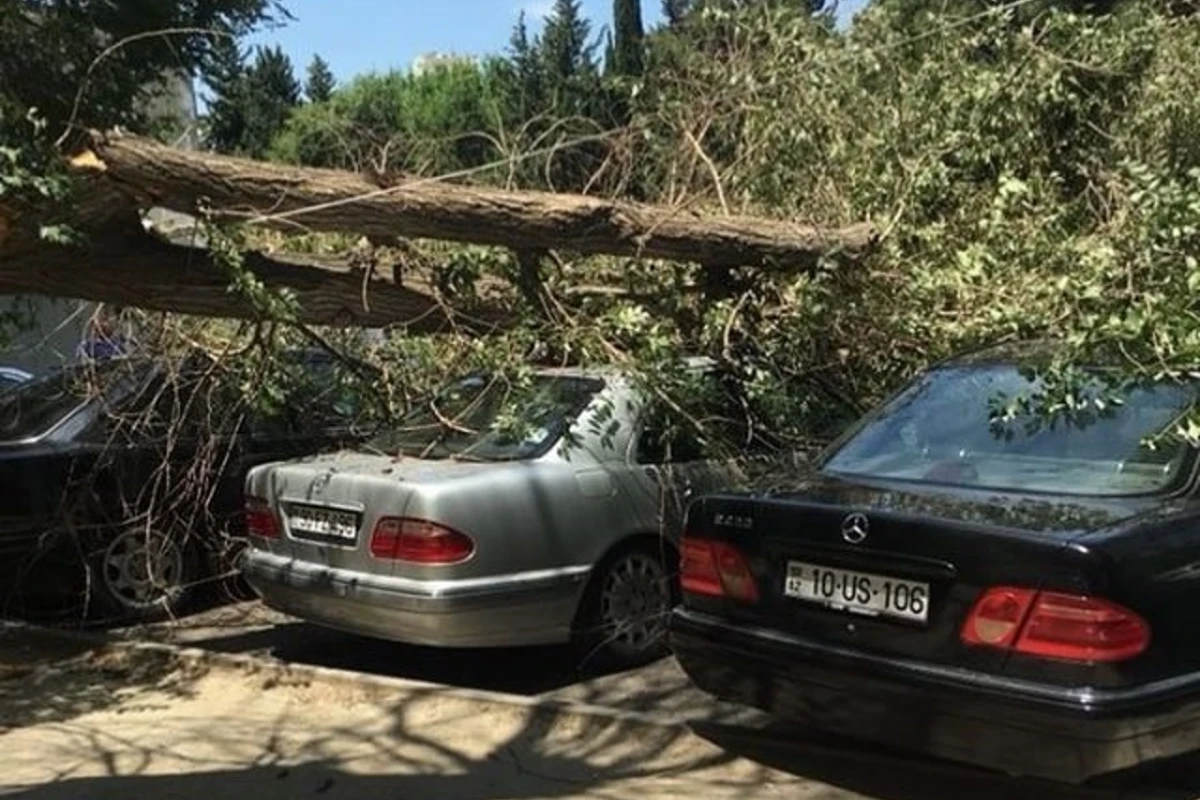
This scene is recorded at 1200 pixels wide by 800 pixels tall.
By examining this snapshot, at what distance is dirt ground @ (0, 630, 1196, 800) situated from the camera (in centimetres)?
517

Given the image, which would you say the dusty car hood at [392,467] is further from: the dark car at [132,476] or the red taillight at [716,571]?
the red taillight at [716,571]

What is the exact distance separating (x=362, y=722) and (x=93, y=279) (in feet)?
6.98

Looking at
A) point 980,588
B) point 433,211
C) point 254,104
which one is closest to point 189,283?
point 433,211

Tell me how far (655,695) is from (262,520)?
209 centimetres

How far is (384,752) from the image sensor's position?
5715 mm

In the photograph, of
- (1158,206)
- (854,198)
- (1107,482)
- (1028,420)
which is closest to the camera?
(1107,482)

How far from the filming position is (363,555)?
6.39 metres

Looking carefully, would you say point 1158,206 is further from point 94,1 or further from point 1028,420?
point 94,1

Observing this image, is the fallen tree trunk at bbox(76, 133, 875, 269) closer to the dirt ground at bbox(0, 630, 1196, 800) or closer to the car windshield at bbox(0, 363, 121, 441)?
the dirt ground at bbox(0, 630, 1196, 800)

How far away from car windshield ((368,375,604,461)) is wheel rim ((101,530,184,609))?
5.65ft

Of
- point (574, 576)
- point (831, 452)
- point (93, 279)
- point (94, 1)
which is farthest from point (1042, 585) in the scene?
point (94, 1)

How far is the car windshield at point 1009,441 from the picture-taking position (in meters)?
4.78

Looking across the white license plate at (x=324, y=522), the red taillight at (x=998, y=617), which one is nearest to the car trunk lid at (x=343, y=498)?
the white license plate at (x=324, y=522)

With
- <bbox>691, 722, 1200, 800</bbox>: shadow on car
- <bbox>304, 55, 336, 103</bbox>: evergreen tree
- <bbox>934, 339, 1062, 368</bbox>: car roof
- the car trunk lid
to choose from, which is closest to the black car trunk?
<bbox>691, 722, 1200, 800</bbox>: shadow on car
